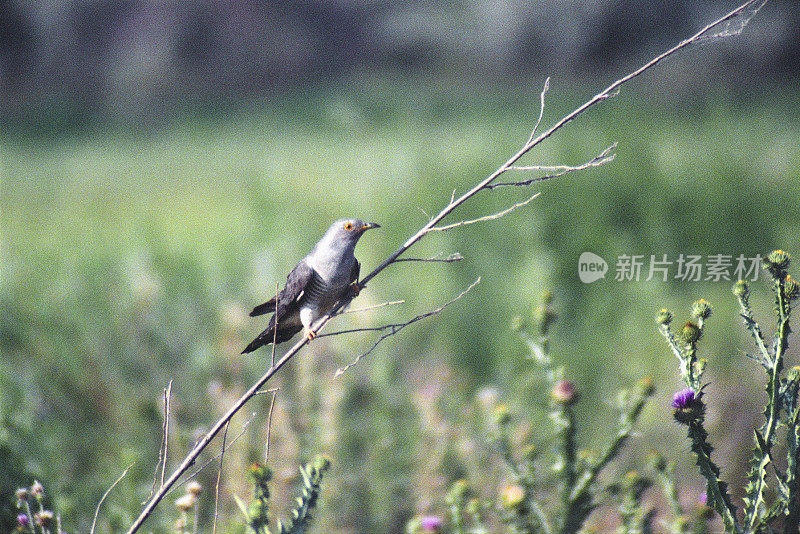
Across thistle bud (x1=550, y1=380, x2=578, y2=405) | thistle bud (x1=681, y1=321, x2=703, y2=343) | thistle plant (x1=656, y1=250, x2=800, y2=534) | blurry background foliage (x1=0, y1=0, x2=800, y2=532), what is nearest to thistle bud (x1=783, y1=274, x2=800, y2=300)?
thistle plant (x1=656, y1=250, x2=800, y2=534)

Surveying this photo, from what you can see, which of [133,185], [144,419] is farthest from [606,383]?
[133,185]

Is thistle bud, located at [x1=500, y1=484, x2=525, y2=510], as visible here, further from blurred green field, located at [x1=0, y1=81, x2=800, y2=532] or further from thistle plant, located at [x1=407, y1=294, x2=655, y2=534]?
blurred green field, located at [x1=0, y1=81, x2=800, y2=532]

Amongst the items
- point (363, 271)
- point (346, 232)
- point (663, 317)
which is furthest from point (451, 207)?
point (363, 271)

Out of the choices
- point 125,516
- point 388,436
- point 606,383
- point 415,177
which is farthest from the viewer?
point 415,177

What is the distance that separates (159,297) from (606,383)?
39.5 inches

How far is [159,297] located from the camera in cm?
148

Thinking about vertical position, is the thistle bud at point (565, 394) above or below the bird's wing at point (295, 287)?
below

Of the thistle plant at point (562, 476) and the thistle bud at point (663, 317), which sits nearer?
the thistle bud at point (663, 317)

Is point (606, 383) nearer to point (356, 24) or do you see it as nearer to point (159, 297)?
point (159, 297)

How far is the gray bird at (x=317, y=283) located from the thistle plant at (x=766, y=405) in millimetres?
311

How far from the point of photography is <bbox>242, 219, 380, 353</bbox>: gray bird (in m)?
0.44

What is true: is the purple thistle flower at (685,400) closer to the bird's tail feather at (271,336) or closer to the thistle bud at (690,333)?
the thistle bud at (690,333)

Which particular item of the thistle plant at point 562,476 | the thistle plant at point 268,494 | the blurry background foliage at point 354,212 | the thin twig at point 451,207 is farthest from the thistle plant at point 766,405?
the blurry background foliage at point 354,212

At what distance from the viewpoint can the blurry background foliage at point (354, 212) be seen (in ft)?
4.18
